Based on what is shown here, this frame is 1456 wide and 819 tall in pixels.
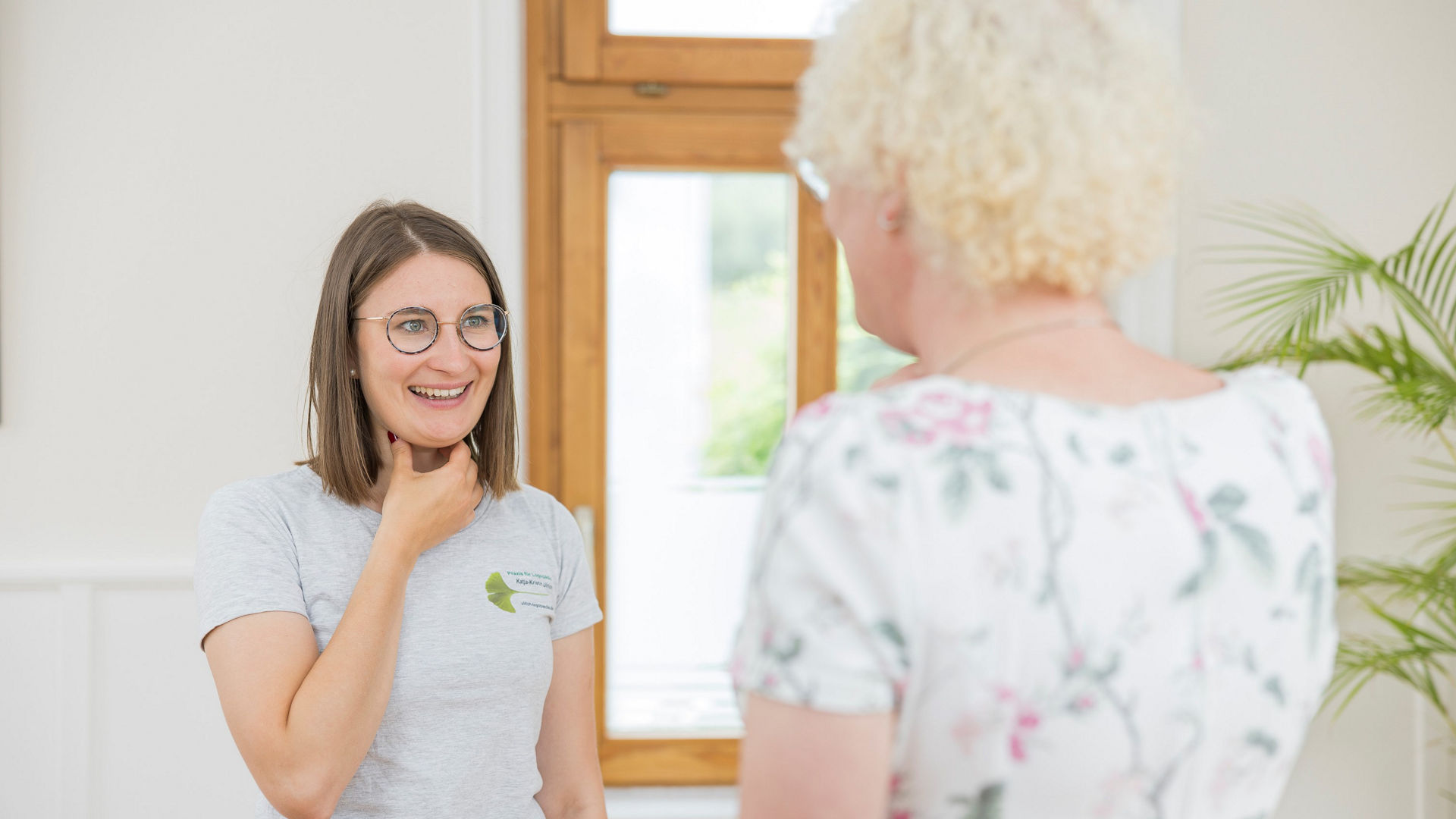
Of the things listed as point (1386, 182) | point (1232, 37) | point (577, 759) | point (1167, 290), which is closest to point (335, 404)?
point (577, 759)

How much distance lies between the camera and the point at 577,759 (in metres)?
1.38

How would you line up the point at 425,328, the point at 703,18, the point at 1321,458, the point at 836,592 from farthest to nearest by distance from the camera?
the point at 703,18 < the point at 425,328 < the point at 1321,458 < the point at 836,592

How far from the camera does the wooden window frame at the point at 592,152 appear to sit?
246 cm

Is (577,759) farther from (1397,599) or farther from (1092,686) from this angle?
(1397,599)

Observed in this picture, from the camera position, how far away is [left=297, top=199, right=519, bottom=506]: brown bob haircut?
129 centimetres

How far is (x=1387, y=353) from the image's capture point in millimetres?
1862

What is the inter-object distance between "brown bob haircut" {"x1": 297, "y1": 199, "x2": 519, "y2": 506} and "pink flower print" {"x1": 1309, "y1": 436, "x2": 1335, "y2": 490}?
102 cm

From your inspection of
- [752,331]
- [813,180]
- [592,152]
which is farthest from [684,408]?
[813,180]

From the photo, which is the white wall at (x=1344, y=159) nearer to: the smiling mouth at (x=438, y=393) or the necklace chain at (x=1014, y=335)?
the smiling mouth at (x=438, y=393)

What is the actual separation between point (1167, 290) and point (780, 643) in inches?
80.8

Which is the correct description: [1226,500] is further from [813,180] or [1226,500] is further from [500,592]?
[500,592]

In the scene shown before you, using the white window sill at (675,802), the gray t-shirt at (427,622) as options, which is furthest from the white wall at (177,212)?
the white window sill at (675,802)

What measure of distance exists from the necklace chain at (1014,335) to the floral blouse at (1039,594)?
46 mm

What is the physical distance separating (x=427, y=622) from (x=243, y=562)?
218 mm
